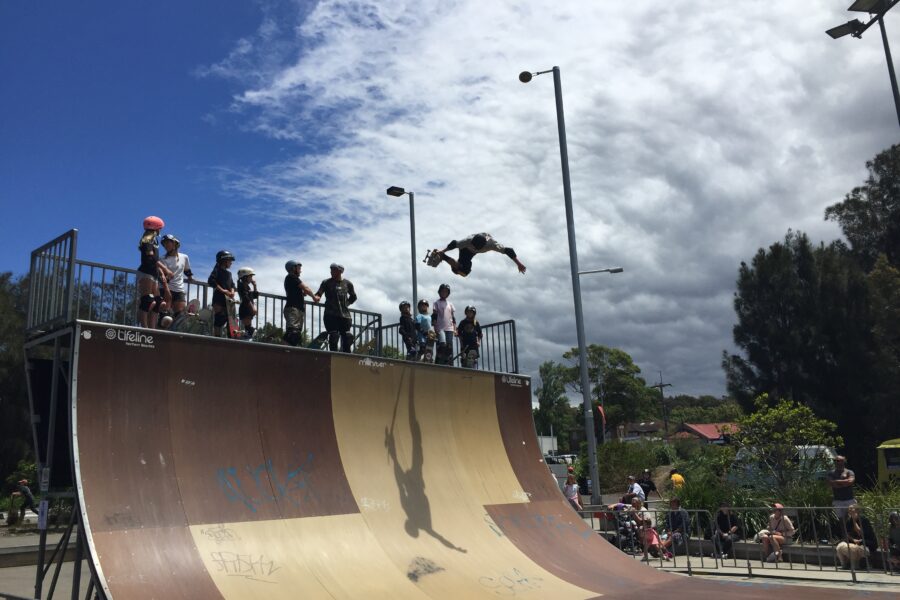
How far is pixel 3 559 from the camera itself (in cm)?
1349

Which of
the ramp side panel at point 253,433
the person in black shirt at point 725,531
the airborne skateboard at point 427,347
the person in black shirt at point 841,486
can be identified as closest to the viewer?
the ramp side panel at point 253,433

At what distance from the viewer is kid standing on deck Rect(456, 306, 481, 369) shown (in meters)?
13.2

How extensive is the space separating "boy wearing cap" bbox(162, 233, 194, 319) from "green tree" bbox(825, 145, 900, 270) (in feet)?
118

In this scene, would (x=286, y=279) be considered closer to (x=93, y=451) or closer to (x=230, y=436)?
(x=230, y=436)

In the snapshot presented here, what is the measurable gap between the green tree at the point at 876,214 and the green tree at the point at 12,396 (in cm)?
4267

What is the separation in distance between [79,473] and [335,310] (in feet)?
15.4

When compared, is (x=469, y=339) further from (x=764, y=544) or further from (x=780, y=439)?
(x=780, y=439)

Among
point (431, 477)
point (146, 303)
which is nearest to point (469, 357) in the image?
point (431, 477)

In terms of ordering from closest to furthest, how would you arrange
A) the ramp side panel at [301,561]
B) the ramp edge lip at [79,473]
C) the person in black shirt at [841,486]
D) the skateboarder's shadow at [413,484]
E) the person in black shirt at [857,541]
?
the ramp edge lip at [79,473]
the ramp side panel at [301,561]
the skateboarder's shadow at [413,484]
the person in black shirt at [857,541]
the person in black shirt at [841,486]

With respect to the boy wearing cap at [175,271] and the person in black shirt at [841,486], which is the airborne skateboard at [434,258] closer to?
the boy wearing cap at [175,271]

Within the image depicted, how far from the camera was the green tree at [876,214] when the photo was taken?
34688 mm

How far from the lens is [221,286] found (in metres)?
9.14

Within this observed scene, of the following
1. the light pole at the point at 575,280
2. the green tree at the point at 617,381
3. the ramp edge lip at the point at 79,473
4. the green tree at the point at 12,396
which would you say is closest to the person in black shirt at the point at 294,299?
the ramp edge lip at the point at 79,473

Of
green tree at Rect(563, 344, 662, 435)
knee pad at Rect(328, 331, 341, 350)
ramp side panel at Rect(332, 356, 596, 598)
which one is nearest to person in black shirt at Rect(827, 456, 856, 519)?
ramp side panel at Rect(332, 356, 596, 598)
